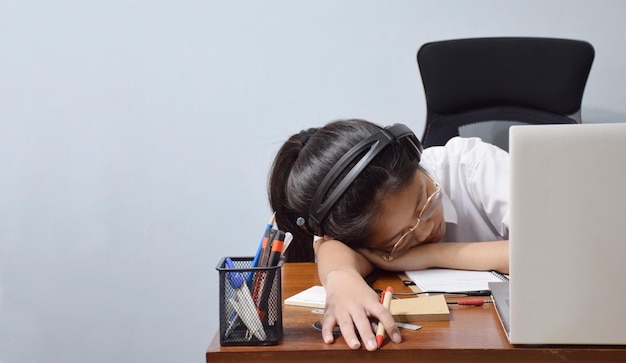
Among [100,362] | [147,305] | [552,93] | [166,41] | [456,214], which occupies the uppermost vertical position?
[166,41]

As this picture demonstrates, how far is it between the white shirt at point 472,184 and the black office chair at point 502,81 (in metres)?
0.25

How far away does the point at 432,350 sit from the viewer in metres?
0.66

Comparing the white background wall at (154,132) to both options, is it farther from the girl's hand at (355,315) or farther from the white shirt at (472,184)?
the girl's hand at (355,315)

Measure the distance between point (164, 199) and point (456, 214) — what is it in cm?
117

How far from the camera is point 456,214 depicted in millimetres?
1389

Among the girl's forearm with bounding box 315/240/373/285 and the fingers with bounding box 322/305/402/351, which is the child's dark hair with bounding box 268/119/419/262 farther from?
the fingers with bounding box 322/305/402/351

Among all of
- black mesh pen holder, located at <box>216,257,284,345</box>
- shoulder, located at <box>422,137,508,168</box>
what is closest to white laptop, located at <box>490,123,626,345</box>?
black mesh pen holder, located at <box>216,257,284,345</box>

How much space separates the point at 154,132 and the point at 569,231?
1807 millimetres

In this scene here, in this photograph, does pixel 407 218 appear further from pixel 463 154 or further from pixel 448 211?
pixel 463 154

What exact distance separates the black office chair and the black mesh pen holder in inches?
41.9

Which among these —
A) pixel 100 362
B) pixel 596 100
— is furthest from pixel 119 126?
pixel 596 100

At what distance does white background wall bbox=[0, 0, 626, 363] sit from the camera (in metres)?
2.20

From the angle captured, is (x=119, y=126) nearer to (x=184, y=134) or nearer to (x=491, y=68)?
(x=184, y=134)

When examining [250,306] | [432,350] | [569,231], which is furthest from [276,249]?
[569,231]
